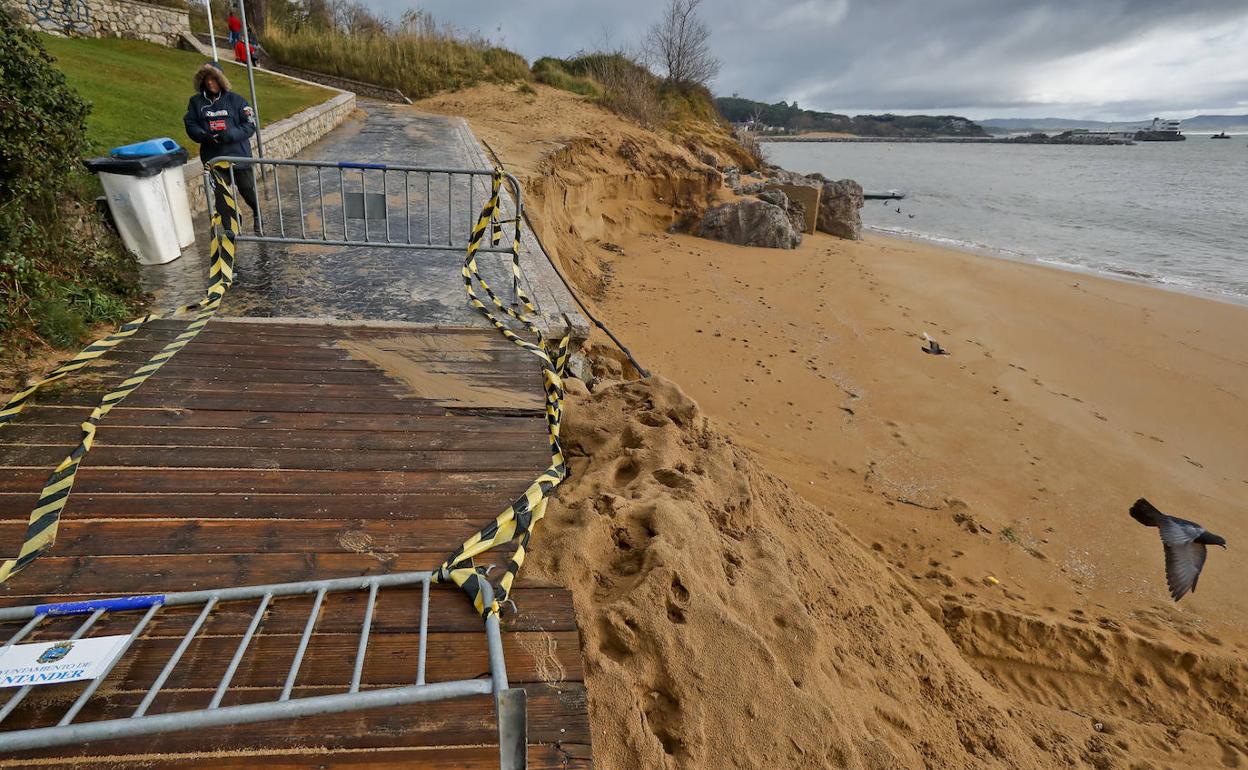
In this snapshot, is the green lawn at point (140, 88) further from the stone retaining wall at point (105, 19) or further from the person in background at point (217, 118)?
the person in background at point (217, 118)

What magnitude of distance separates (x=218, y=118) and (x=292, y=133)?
5.34m

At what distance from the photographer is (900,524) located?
5.56 metres

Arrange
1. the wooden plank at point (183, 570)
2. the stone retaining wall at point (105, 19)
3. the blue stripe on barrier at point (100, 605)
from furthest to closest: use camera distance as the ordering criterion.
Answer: the stone retaining wall at point (105, 19) < the wooden plank at point (183, 570) < the blue stripe on barrier at point (100, 605)

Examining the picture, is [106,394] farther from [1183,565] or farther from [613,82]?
[613,82]

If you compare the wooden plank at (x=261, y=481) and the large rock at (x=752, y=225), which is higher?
the wooden plank at (x=261, y=481)

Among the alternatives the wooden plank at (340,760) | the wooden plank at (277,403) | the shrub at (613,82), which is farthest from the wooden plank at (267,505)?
the shrub at (613,82)

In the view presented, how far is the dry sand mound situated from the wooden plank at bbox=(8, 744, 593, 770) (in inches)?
19.8

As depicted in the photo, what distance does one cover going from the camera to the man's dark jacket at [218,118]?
6066mm

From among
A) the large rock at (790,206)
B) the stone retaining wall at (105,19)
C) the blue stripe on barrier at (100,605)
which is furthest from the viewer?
the large rock at (790,206)

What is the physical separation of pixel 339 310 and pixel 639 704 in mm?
3868

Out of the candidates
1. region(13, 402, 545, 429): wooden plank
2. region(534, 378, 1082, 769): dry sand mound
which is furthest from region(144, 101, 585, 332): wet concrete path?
region(534, 378, 1082, 769): dry sand mound

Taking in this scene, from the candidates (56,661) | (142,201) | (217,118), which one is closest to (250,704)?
(56,661)

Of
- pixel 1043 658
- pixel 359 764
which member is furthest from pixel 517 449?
pixel 1043 658

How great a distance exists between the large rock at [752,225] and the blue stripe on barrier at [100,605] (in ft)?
50.9
